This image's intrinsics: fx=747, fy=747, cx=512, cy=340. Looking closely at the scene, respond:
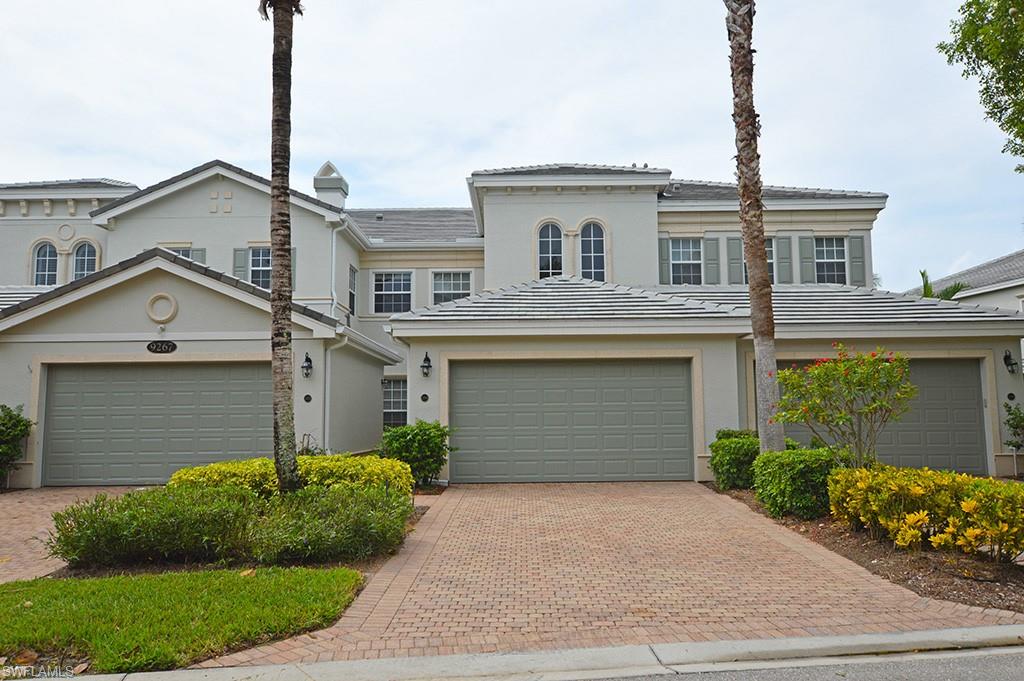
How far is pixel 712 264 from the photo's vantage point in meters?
22.3

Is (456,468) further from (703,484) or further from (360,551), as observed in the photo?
(360,551)

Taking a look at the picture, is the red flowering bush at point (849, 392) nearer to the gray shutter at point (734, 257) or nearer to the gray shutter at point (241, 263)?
the gray shutter at point (734, 257)

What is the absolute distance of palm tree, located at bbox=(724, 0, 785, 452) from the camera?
455 inches

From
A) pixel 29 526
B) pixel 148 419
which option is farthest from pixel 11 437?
pixel 29 526

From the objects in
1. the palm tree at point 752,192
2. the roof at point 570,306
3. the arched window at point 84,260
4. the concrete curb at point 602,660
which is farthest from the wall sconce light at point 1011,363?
the arched window at point 84,260

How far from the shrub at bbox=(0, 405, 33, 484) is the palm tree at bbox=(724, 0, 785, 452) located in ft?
45.3

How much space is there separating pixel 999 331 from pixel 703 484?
6.92 metres

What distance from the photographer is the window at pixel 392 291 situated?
2305 centimetres

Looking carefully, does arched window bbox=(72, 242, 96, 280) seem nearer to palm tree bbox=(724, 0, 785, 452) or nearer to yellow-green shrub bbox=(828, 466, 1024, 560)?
palm tree bbox=(724, 0, 785, 452)

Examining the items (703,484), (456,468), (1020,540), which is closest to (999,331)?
(703,484)

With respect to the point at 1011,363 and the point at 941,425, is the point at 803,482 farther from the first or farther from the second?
the point at 1011,363

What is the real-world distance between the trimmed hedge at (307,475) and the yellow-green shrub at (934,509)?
5.82m

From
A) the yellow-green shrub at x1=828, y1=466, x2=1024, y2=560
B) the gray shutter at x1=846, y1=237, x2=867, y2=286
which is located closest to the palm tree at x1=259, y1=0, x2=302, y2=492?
the yellow-green shrub at x1=828, y1=466, x2=1024, y2=560

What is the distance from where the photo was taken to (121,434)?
601 inches
